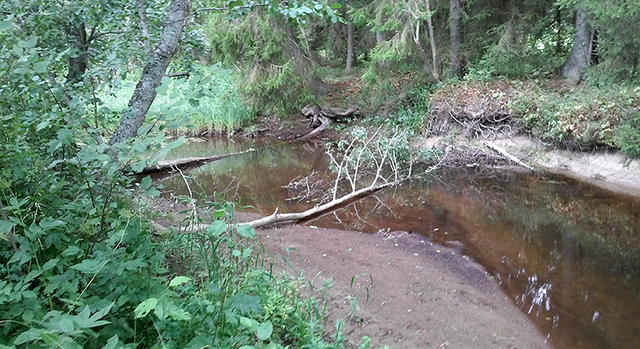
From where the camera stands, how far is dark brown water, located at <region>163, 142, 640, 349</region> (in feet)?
13.3

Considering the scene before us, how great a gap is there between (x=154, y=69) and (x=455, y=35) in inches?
431

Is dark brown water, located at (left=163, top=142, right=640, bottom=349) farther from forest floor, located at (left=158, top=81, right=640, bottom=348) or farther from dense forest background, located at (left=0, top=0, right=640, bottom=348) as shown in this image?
dense forest background, located at (left=0, top=0, right=640, bottom=348)

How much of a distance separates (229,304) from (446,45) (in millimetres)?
12600

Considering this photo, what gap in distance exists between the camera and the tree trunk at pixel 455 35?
38.7 ft

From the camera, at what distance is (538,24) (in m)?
10.9

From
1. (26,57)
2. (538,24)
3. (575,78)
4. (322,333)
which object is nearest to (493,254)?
(322,333)

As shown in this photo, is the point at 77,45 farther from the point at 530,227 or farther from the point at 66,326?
the point at 530,227

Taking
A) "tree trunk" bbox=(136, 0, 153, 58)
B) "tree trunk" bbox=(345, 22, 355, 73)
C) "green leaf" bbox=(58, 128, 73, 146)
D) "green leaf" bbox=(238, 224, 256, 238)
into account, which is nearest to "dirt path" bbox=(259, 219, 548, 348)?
"green leaf" bbox=(238, 224, 256, 238)

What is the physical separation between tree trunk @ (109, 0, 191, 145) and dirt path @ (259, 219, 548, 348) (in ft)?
5.60

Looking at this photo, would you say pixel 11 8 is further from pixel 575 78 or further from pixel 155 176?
pixel 575 78

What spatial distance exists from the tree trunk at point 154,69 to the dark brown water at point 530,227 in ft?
→ 4.78

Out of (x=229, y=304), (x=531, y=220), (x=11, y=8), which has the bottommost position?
(x=531, y=220)

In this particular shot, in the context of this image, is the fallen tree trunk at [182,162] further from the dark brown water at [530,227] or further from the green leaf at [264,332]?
the green leaf at [264,332]

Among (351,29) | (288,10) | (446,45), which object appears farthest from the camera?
(351,29)
